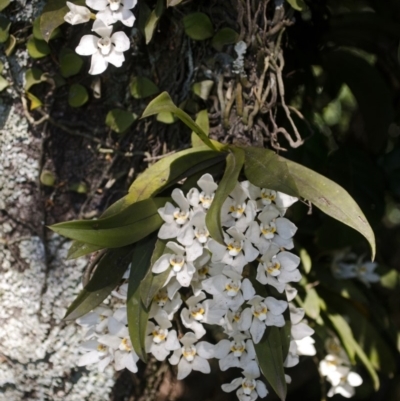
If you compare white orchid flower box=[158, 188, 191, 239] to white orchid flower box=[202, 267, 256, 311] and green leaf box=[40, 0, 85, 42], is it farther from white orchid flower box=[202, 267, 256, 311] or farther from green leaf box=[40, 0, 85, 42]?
green leaf box=[40, 0, 85, 42]

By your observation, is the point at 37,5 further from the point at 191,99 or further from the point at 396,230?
the point at 396,230

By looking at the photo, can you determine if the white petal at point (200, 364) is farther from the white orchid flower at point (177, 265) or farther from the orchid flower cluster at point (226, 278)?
the white orchid flower at point (177, 265)

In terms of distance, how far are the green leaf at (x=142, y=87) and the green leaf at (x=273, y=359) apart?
1.85 feet

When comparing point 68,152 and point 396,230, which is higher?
point 68,152

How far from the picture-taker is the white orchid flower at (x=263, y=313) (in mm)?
1032

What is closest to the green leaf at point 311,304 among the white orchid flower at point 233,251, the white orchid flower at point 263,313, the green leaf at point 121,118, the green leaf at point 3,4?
the white orchid flower at point 263,313

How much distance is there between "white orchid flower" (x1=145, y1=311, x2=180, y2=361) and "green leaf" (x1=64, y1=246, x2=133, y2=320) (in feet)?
0.35

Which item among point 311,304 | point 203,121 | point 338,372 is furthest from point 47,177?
point 338,372

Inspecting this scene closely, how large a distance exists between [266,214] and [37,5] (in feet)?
2.16

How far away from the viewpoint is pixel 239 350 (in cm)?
110

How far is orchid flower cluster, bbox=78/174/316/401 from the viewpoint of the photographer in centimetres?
99

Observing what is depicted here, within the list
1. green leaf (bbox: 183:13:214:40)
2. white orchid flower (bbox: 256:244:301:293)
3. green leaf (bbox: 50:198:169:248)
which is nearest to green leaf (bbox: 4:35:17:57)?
green leaf (bbox: 183:13:214:40)

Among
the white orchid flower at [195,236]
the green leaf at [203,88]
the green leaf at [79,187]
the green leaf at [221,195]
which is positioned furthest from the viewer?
the green leaf at [79,187]

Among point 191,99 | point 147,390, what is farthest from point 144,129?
point 147,390
